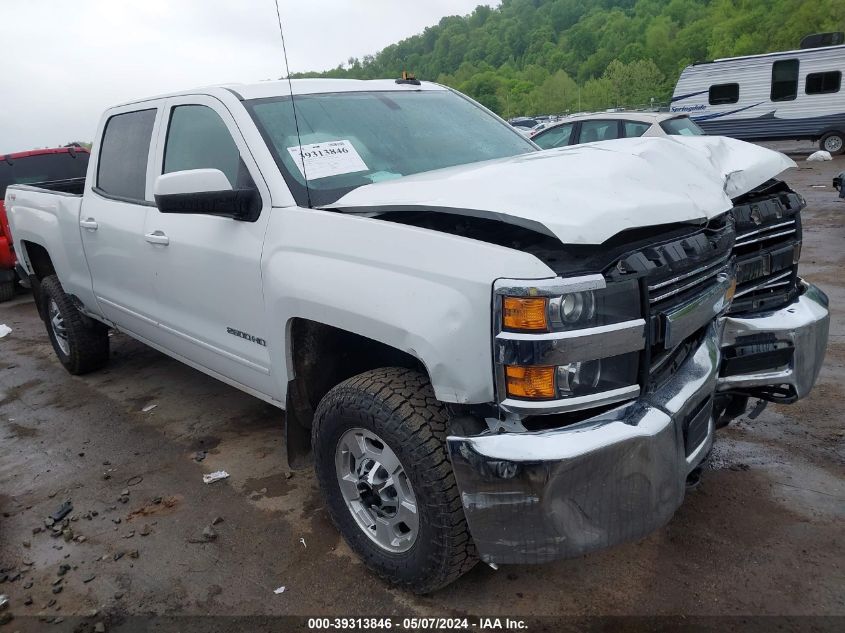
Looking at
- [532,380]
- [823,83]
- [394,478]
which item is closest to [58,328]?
[394,478]

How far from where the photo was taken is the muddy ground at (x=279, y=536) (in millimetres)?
2498

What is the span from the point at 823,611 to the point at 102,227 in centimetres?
410

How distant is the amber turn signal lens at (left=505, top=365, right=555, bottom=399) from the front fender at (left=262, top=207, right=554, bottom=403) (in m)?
0.08

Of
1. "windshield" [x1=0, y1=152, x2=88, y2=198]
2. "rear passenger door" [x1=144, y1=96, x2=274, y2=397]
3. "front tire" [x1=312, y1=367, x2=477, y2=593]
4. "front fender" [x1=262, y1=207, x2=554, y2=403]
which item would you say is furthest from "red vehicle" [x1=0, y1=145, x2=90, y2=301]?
"front tire" [x1=312, y1=367, x2=477, y2=593]

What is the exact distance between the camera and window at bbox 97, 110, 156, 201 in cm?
386

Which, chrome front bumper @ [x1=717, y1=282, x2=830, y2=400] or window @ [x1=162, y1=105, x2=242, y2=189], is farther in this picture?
window @ [x1=162, y1=105, x2=242, y2=189]

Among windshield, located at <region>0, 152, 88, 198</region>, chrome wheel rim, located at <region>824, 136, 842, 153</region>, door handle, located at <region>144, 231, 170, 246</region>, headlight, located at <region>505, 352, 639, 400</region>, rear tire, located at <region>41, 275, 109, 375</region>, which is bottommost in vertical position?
chrome wheel rim, located at <region>824, 136, 842, 153</region>

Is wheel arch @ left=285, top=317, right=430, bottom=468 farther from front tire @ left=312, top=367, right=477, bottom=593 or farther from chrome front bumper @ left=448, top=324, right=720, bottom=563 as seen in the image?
chrome front bumper @ left=448, top=324, right=720, bottom=563

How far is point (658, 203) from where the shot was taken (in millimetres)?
2154

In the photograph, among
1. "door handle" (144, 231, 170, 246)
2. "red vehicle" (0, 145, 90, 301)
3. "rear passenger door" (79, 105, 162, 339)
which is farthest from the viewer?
"red vehicle" (0, 145, 90, 301)

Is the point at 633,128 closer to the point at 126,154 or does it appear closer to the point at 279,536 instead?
the point at 126,154

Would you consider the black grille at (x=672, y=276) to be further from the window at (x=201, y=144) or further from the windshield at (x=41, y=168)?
the windshield at (x=41, y=168)

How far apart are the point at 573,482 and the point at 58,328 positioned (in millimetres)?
4847

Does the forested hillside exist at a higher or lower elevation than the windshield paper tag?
higher
